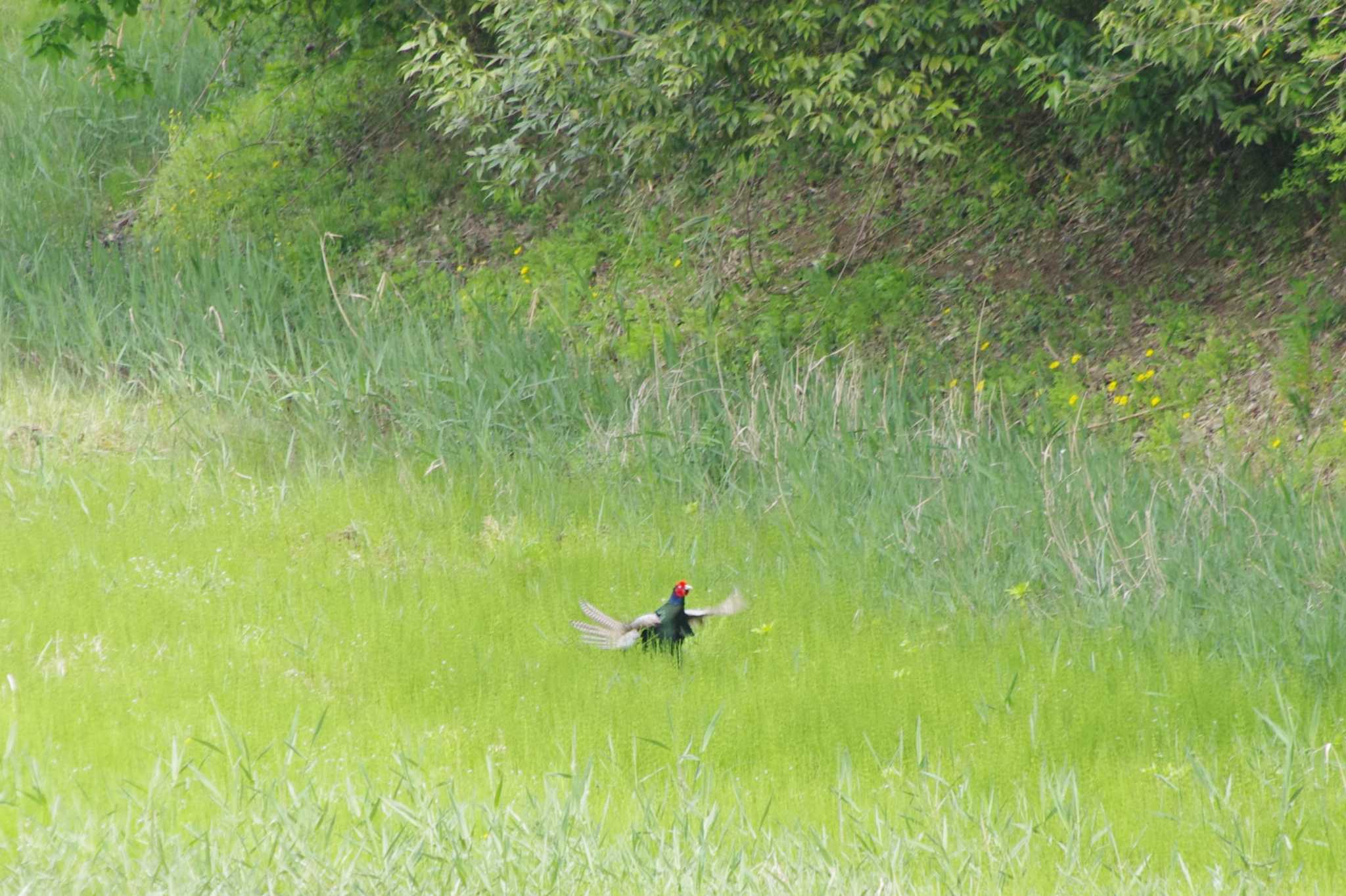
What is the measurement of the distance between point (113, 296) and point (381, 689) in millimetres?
6410

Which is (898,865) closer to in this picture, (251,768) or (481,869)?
(481,869)

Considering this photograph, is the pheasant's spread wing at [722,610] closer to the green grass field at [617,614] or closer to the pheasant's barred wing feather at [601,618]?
the green grass field at [617,614]

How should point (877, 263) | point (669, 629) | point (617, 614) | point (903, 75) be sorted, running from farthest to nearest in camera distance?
point (877, 263) < point (903, 75) < point (617, 614) < point (669, 629)

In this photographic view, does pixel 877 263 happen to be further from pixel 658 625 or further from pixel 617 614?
pixel 658 625

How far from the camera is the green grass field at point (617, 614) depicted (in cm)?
436

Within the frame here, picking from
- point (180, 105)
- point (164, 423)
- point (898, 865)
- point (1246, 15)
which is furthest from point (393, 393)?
point (180, 105)

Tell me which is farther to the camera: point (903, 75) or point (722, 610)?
point (903, 75)

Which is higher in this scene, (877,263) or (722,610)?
(877,263)

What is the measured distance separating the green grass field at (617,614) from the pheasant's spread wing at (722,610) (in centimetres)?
11

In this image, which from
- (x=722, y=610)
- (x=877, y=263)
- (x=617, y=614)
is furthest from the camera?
(x=877, y=263)

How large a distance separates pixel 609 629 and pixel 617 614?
446mm

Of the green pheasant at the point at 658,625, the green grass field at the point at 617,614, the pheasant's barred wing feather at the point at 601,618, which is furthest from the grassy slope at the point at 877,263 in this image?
the pheasant's barred wing feather at the point at 601,618

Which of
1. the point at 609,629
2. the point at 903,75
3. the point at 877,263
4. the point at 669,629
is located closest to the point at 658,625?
the point at 669,629

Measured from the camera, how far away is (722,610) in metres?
6.32
